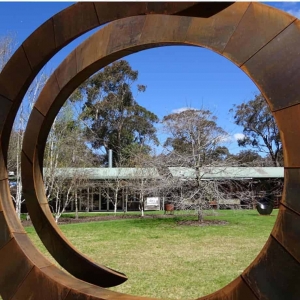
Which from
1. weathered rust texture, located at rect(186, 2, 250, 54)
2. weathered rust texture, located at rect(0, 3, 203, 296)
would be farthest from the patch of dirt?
weathered rust texture, located at rect(186, 2, 250, 54)

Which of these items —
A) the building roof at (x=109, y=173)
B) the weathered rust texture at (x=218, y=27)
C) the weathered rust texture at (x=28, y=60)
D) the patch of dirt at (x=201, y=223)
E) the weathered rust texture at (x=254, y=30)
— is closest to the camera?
the weathered rust texture at (x=254, y=30)

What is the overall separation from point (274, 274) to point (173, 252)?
9198 mm

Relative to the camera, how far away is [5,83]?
190 inches

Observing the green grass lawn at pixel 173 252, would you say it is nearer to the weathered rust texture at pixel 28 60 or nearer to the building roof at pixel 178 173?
the building roof at pixel 178 173

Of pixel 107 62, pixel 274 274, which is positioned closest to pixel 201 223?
pixel 107 62

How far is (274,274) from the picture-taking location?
3254 mm

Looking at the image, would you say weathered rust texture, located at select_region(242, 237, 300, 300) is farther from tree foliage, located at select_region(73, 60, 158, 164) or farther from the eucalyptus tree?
tree foliage, located at select_region(73, 60, 158, 164)

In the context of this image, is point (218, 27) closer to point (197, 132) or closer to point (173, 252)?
point (173, 252)

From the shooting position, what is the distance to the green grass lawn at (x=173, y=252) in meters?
8.23

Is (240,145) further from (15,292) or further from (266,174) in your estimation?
(15,292)

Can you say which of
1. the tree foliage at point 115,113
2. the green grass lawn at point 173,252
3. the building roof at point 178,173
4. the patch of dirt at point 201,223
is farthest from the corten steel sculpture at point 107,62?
the tree foliage at point 115,113

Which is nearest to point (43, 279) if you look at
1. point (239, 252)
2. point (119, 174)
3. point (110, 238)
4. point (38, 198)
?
point (38, 198)

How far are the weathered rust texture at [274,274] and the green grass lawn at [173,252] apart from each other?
13.8 feet

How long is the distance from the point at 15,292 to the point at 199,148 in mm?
16008
